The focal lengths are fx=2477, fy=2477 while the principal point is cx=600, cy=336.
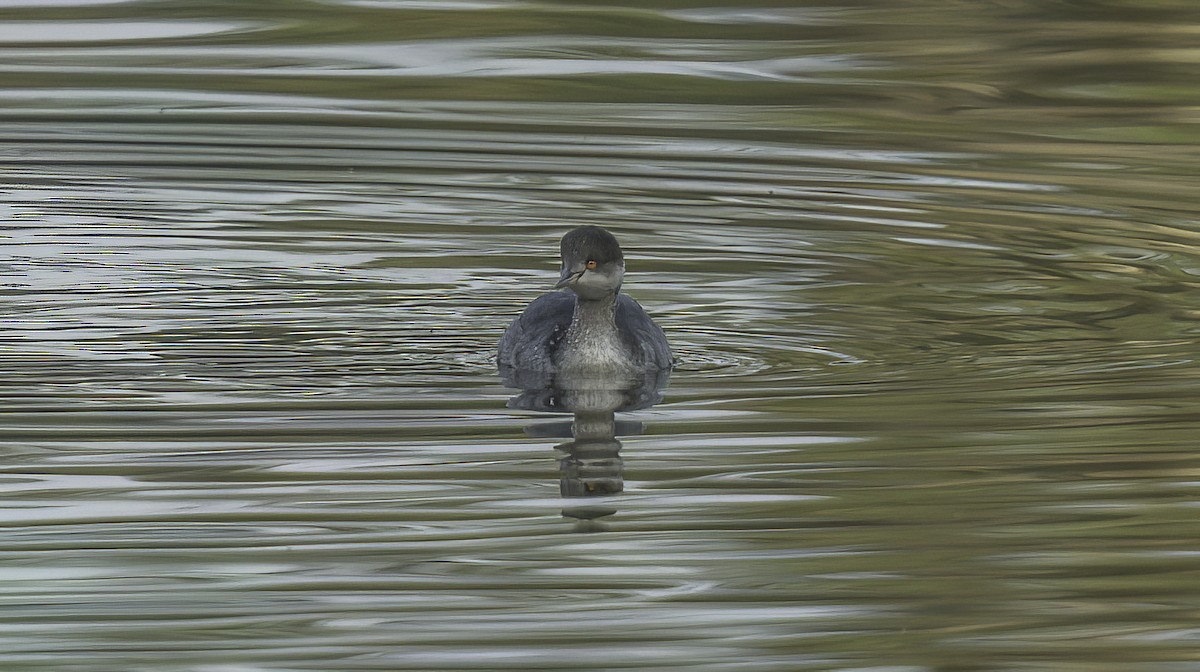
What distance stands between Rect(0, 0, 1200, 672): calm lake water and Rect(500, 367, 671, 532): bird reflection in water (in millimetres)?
43

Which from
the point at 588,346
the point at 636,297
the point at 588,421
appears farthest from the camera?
the point at 636,297

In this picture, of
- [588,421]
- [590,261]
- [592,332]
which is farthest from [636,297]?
[588,421]

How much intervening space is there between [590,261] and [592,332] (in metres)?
0.34

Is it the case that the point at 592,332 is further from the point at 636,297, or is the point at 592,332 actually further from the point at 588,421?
the point at 636,297

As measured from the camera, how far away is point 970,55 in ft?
67.9

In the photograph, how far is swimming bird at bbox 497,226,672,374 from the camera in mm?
11227

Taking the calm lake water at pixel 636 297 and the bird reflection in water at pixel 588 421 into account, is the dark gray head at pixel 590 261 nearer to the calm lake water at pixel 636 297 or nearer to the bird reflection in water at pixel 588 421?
the bird reflection in water at pixel 588 421

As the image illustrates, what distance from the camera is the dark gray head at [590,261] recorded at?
11188 mm

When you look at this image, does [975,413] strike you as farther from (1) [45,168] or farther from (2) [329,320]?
(1) [45,168]

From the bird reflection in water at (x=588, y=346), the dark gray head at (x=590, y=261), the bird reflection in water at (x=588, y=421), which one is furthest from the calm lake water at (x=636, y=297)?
the dark gray head at (x=590, y=261)

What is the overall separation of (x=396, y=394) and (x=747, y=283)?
3326 mm

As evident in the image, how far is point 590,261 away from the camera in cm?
1125

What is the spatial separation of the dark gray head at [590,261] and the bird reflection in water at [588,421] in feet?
1.43

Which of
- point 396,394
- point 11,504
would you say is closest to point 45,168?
point 396,394
